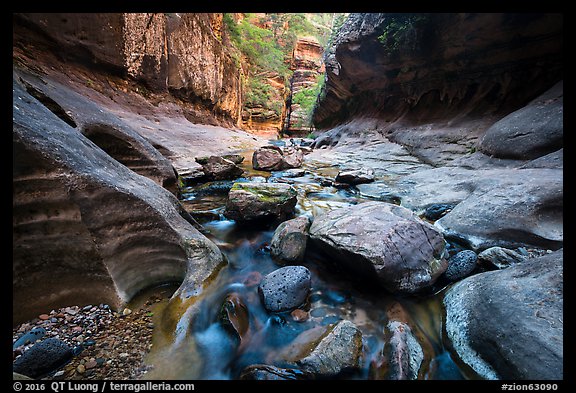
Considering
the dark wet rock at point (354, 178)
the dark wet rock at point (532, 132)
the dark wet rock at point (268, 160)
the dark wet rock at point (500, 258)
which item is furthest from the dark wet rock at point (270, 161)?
the dark wet rock at point (500, 258)

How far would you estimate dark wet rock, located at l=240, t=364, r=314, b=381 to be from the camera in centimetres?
130

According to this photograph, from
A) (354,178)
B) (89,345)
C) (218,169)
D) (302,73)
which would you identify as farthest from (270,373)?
(302,73)

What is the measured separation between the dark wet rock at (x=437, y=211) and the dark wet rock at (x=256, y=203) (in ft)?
6.92

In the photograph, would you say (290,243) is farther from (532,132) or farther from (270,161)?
(532,132)

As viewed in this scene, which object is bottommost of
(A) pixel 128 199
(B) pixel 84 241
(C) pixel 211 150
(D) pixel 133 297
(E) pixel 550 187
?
(C) pixel 211 150

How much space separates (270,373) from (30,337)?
1510 millimetres

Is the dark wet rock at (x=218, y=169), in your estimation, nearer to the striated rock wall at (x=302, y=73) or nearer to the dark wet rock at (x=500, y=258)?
the dark wet rock at (x=500, y=258)

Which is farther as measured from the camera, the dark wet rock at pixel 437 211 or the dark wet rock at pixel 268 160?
the dark wet rock at pixel 268 160

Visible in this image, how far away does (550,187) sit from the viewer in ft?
8.41

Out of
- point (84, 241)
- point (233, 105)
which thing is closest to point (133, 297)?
point (84, 241)

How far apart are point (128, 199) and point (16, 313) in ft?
3.21

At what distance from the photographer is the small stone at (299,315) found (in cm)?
177

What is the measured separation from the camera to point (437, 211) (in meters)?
3.35
